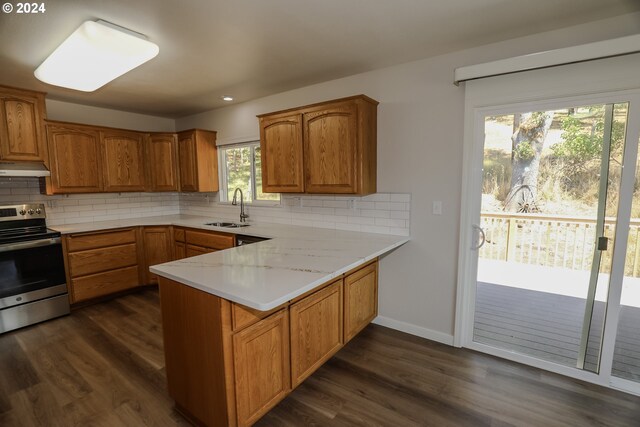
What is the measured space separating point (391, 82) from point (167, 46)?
1804mm

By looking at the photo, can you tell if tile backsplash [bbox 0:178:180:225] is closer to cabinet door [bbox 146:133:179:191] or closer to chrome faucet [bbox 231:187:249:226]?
cabinet door [bbox 146:133:179:191]

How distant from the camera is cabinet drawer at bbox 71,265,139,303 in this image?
321cm

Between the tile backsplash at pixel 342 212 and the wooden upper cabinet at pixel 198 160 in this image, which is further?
the wooden upper cabinet at pixel 198 160

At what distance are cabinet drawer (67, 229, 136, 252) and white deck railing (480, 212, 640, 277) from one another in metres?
3.87

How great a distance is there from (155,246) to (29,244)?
1184 millimetres

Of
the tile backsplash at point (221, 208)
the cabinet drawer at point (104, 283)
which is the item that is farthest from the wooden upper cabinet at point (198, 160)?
the cabinet drawer at point (104, 283)

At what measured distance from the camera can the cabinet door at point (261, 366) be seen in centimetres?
148

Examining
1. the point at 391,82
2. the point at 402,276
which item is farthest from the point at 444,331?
the point at 391,82

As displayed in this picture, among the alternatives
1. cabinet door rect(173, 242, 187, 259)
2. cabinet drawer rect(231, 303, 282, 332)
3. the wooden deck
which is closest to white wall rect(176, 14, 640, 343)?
the wooden deck

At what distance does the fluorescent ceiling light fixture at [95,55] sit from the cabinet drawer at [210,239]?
5.60ft

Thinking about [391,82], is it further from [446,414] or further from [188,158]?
[188,158]

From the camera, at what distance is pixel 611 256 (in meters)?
1.93

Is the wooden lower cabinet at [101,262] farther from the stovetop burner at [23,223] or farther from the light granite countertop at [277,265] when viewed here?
the light granite countertop at [277,265]

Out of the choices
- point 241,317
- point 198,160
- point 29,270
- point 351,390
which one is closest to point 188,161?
point 198,160
